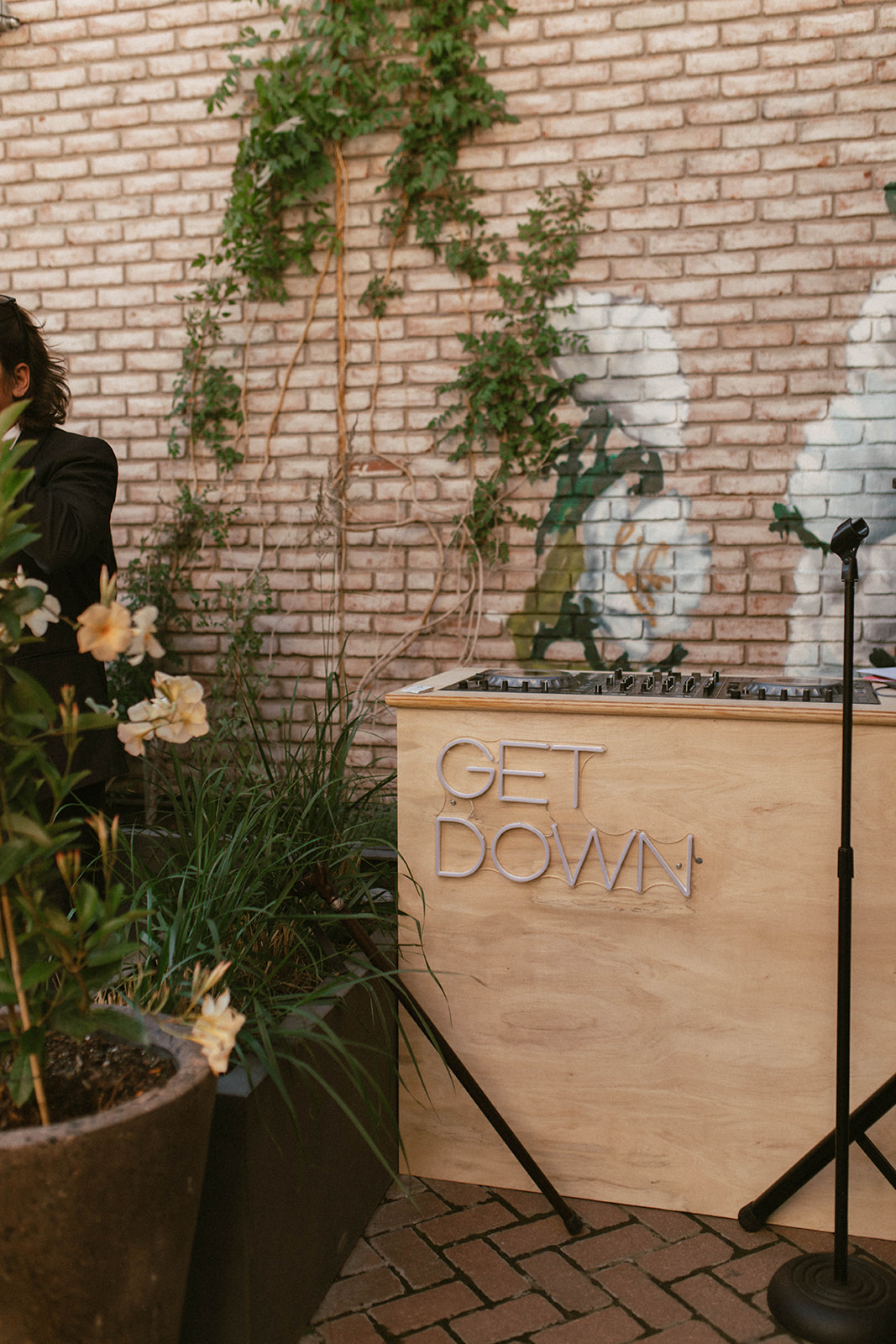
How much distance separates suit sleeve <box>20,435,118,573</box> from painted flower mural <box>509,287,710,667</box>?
1.40 meters

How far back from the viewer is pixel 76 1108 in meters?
1.31

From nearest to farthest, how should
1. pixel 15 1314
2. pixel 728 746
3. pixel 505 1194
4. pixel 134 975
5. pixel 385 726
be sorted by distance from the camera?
pixel 15 1314 < pixel 134 975 < pixel 728 746 < pixel 505 1194 < pixel 385 726

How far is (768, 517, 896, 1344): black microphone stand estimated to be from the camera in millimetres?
1713

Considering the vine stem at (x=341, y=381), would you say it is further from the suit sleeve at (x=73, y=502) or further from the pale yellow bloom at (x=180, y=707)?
the pale yellow bloom at (x=180, y=707)

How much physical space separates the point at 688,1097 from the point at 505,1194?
453 millimetres

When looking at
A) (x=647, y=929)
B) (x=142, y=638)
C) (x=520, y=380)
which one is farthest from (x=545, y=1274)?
(x=520, y=380)

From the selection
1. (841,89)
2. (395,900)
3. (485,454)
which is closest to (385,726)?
(485,454)

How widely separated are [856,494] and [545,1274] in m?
2.17

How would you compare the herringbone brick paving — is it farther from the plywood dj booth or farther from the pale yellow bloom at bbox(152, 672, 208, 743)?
the pale yellow bloom at bbox(152, 672, 208, 743)

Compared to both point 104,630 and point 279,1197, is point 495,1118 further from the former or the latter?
point 104,630

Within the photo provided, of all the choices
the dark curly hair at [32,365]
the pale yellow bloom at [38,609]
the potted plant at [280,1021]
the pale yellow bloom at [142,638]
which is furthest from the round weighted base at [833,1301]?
the dark curly hair at [32,365]

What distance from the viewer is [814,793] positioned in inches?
76.0

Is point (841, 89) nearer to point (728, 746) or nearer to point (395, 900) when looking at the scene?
point (728, 746)

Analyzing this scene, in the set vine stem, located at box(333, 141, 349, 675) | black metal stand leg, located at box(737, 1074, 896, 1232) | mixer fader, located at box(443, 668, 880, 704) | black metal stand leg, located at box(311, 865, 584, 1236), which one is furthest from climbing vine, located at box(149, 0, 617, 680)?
black metal stand leg, located at box(737, 1074, 896, 1232)
